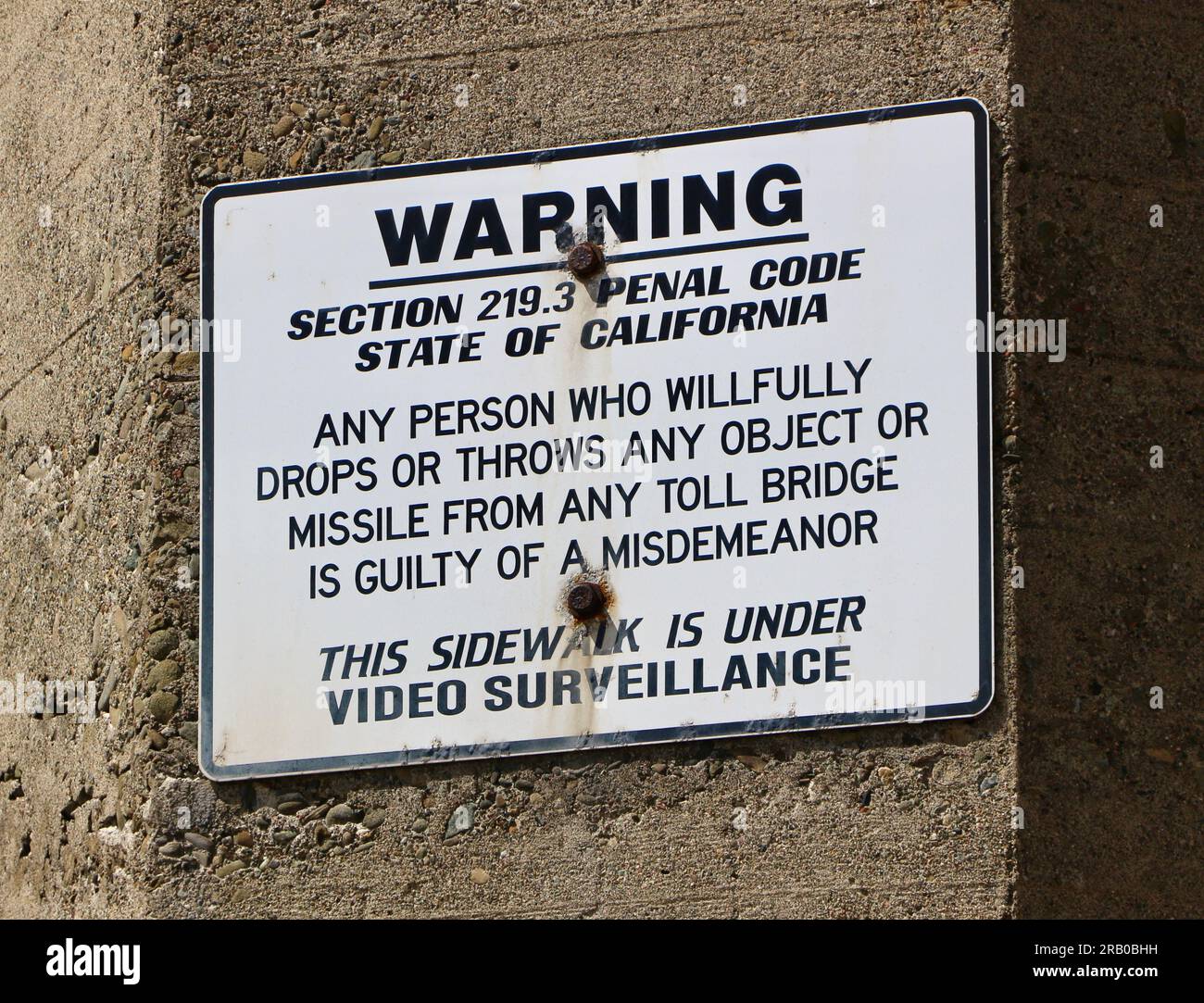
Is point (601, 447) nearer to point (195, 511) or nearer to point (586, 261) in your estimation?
point (586, 261)

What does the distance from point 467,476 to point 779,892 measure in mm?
1094

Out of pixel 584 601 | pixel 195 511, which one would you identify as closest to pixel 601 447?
pixel 584 601

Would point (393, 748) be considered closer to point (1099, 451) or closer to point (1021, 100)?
point (1099, 451)

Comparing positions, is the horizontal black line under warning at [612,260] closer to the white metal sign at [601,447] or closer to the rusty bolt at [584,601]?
the white metal sign at [601,447]

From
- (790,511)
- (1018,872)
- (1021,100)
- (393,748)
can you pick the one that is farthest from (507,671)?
(1021,100)

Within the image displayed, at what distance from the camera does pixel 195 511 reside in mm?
5125

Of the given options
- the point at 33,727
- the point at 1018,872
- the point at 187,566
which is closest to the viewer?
the point at 1018,872

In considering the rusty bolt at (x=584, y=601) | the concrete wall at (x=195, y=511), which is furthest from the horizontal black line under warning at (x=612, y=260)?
the rusty bolt at (x=584, y=601)

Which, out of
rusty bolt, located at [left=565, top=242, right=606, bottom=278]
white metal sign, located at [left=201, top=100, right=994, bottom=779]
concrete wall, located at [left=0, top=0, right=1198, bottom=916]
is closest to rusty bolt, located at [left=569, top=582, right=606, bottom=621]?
white metal sign, located at [left=201, top=100, right=994, bottom=779]

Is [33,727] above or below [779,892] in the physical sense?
above

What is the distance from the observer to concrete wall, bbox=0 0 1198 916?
15.1 feet

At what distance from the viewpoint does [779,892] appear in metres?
4.58

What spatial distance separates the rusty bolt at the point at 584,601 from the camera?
4805 millimetres

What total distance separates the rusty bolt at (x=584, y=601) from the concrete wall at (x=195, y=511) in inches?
11.9
